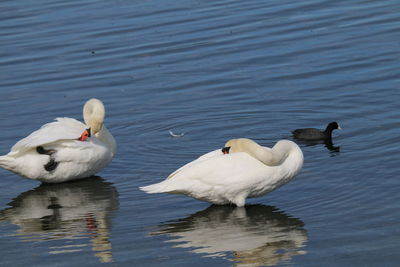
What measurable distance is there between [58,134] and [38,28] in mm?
9315

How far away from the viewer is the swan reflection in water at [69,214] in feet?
29.1

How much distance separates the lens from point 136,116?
1329cm

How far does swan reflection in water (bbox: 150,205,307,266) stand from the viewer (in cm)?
820

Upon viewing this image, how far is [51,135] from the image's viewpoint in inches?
426

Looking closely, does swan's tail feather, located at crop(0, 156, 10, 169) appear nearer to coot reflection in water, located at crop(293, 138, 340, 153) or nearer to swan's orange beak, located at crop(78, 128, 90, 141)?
swan's orange beak, located at crop(78, 128, 90, 141)

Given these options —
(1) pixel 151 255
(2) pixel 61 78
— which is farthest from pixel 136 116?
(1) pixel 151 255

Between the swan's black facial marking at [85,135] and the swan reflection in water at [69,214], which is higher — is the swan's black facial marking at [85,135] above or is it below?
above

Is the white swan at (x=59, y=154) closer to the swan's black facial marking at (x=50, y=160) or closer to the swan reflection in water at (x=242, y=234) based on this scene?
the swan's black facial marking at (x=50, y=160)

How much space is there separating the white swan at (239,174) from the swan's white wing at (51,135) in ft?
5.50

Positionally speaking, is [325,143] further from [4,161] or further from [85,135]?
[4,161]

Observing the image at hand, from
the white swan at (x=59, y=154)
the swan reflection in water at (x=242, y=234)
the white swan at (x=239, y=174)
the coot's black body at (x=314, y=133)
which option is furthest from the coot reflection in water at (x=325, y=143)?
the white swan at (x=59, y=154)

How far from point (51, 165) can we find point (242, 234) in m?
2.91

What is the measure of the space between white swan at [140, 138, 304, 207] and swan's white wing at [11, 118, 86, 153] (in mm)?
1675

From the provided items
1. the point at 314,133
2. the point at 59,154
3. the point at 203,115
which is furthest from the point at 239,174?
the point at 203,115
